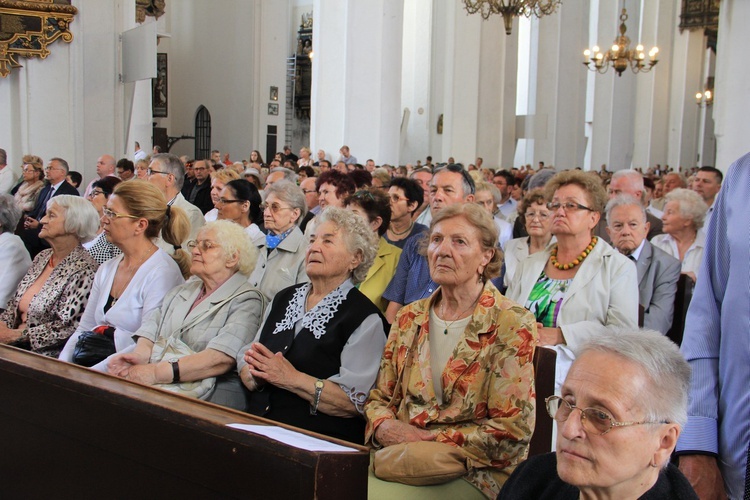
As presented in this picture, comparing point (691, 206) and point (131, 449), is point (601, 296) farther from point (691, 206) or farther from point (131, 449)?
point (131, 449)

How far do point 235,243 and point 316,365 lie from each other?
37.5 inches

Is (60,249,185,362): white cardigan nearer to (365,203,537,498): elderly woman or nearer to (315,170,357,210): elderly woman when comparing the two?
(365,203,537,498): elderly woman

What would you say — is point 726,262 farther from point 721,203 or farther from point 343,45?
point 343,45

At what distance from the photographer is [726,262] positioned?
6.85ft

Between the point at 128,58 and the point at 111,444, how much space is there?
9.99 metres

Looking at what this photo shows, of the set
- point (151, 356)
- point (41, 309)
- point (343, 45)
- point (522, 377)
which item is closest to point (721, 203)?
point (522, 377)

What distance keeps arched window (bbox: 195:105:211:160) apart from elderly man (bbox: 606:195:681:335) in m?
21.5

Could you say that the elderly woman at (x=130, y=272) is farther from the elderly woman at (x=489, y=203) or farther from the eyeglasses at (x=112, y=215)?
the elderly woman at (x=489, y=203)

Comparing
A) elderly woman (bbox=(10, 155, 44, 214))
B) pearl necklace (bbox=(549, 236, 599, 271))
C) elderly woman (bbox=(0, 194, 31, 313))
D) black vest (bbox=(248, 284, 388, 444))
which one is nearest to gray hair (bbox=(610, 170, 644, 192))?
pearl necklace (bbox=(549, 236, 599, 271))

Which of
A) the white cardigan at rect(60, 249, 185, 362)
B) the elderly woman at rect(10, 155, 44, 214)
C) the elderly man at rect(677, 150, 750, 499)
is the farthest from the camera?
the elderly woman at rect(10, 155, 44, 214)

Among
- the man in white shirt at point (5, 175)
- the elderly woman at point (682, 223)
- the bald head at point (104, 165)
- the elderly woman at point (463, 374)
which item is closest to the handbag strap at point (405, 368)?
the elderly woman at point (463, 374)

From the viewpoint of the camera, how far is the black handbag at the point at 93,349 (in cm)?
400

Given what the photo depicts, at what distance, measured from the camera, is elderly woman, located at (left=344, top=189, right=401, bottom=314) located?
4.68 m

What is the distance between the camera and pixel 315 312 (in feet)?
11.3
